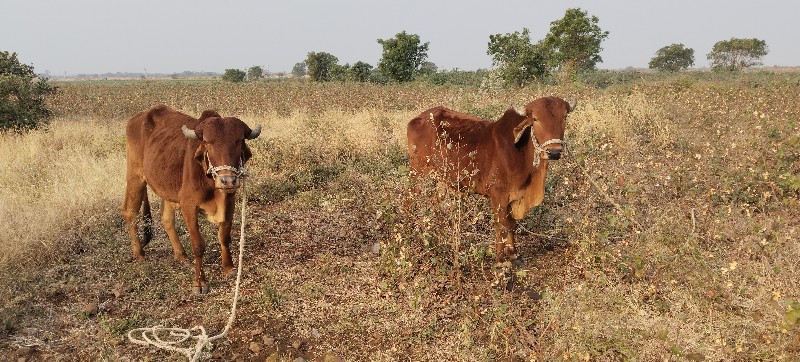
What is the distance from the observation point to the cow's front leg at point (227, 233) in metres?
4.70

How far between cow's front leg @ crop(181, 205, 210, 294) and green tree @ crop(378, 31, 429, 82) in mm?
30087

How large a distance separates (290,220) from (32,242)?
9.24ft

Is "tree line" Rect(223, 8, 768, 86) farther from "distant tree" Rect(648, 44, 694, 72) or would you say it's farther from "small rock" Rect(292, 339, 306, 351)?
"distant tree" Rect(648, 44, 694, 72)

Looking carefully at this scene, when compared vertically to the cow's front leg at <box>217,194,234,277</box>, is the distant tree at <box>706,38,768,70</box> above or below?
above

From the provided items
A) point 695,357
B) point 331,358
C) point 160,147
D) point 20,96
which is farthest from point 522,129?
point 20,96

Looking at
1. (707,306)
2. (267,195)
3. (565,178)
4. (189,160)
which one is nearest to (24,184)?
(267,195)

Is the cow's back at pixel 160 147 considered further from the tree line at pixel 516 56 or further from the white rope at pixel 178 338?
the tree line at pixel 516 56

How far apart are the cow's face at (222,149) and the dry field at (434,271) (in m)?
1.16

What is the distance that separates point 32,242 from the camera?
5398 mm

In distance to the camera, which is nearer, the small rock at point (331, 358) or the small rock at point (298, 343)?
the small rock at point (331, 358)

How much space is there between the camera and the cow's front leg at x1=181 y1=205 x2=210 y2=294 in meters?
4.67

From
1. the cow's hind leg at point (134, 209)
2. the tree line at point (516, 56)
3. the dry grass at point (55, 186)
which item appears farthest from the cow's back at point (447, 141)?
the tree line at point (516, 56)

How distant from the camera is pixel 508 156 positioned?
502 cm

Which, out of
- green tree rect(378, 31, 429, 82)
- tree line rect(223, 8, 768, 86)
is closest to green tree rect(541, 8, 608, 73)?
tree line rect(223, 8, 768, 86)
